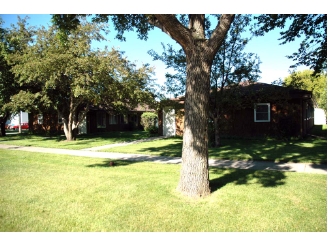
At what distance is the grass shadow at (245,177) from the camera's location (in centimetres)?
555

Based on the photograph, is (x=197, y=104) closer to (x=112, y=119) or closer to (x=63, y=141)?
(x=63, y=141)

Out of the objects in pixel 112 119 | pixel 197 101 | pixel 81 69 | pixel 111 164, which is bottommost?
pixel 111 164

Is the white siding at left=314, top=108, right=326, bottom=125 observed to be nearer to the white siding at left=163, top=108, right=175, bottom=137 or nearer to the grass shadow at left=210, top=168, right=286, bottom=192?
the white siding at left=163, top=108, right=175, bottom=137

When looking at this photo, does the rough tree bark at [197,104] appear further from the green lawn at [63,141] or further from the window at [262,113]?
the window at [262,113]

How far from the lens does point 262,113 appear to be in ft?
53.4

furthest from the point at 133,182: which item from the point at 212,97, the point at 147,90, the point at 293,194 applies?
the point at 147,90

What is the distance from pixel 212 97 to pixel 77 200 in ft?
30.8

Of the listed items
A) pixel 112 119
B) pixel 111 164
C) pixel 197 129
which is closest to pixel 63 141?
pixel 111 164

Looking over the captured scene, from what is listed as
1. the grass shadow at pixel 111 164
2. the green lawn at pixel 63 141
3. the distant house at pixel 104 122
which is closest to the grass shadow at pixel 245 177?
the grass shadow at pixel 111 164

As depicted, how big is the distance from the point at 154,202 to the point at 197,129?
170 centimetres

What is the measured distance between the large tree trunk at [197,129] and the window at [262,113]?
12928 mm

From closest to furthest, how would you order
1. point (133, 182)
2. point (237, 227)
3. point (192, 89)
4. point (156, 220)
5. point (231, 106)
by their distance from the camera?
point (237, 227) → point (156, 220) → point (192, 89) → point (133, 182) → point (231, 106)

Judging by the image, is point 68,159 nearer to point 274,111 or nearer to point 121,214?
point 121,214

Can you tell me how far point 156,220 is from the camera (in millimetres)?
3674
